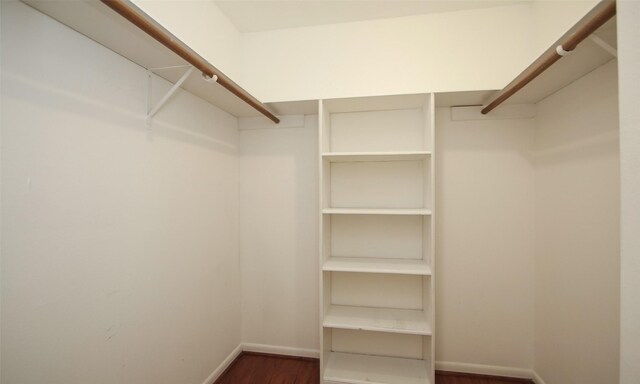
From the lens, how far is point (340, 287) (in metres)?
2.11

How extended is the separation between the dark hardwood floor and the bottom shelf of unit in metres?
0.17

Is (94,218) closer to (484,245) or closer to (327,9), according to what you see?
(327,9)

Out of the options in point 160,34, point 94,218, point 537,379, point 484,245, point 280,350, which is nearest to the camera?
point 160,34

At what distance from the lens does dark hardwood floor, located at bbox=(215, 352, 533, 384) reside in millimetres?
1910

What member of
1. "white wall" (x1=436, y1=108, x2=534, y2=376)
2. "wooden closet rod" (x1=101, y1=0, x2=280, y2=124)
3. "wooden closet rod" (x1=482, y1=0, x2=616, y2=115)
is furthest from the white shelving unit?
"wooden closet rod" (x1=101, y1=0, x2=280, y2=124)

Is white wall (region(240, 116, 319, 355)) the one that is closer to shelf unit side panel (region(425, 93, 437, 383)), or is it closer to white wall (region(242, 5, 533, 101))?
white wall (region(242, 5, 533, 101))

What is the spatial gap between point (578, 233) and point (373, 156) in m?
1.25

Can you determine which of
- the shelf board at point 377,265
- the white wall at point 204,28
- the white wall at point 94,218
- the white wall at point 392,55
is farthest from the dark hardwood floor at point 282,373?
the white wall at point 204,28

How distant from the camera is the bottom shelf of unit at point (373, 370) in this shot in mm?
1773

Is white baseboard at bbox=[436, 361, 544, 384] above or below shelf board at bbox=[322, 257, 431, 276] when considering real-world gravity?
below

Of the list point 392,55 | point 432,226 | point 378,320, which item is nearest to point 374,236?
point 432,226

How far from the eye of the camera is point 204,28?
1.72 meters

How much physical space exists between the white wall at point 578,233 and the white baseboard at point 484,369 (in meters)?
0.13

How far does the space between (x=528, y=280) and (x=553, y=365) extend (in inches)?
20.6
